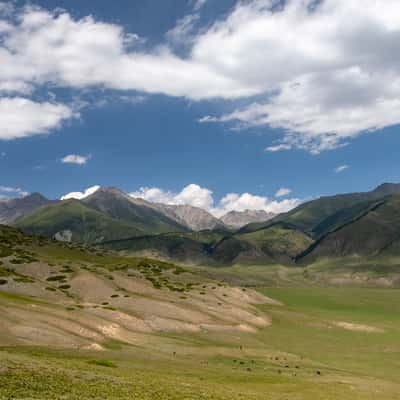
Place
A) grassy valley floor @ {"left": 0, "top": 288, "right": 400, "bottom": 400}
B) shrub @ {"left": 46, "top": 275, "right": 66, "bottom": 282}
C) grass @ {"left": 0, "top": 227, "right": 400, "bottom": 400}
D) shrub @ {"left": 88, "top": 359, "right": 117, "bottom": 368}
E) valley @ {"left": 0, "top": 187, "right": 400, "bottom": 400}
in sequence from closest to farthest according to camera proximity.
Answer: grassy valley floor @ {"left": 0, "top": 288, "right": 400, "bottom": 400} < grass @ {"left": 0, "top": 227, "right": 400, "bottom": 400} < valley @ {"left": 0, "top": 187, "right": 400, "bottom": 400} < shrub @ {"left": 88, "top": 359, "right": 117, "bottom": 368} < shrub @ {"left": 46, "top": 275, "right": 66, "bottom": 282}

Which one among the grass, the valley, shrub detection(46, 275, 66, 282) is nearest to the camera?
the grass

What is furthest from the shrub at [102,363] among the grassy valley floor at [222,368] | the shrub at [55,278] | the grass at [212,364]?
the shrub at [55,278]

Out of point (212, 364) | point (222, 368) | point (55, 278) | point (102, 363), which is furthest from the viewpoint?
point (55, 278)

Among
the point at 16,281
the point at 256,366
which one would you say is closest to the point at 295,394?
the point at 256,366

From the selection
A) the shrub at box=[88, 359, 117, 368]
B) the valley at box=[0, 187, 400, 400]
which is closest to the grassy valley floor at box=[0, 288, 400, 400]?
the shrub at box=[88, 359, 117, 368]

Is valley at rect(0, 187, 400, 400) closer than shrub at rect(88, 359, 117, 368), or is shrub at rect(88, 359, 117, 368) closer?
valley at rect(0, 187, 400, 400)

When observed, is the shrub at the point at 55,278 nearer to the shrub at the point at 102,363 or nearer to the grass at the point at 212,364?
the grass at the point at 212,364

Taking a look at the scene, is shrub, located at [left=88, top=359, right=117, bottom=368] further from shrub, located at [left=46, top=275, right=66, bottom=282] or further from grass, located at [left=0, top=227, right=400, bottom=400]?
shrub, located at [left=46, top=275, right=66, bottom=282]

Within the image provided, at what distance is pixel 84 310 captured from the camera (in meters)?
81.4

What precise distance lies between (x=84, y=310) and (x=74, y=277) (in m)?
43.2

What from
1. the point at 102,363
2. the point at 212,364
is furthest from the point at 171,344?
the point at 102,363

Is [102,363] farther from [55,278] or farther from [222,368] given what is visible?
[55,278]

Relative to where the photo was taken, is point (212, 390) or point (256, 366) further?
point (256, 366)

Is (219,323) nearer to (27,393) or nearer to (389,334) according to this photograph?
(389,334)
